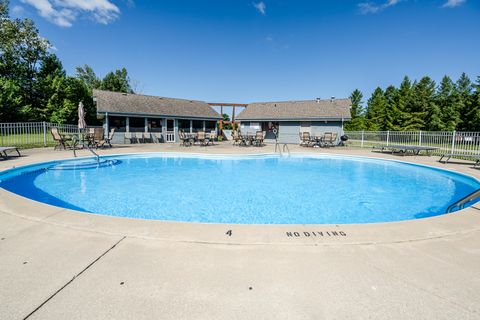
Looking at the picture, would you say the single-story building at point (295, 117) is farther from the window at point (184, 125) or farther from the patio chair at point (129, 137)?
the patio chair at point (129, 137)

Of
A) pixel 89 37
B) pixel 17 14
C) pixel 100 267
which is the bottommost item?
pixel 100 267

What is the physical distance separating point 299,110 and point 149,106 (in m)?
14.4

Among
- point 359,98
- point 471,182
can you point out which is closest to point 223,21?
point 471,182

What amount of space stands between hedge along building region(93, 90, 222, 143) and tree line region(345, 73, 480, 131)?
28.2m

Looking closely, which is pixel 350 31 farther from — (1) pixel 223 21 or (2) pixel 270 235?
(2) pixel 270 235

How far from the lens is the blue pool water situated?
18.7 feet

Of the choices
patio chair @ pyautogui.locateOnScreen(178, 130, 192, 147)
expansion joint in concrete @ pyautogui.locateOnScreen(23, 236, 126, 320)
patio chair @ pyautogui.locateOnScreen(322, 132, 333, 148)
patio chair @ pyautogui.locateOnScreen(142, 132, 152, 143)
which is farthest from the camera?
patio chair @ pyautogui.locateOnScreen(142, 132, 152, 143)

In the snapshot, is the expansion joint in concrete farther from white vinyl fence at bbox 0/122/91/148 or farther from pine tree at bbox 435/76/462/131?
pine tree at bbox 435/76/462/131

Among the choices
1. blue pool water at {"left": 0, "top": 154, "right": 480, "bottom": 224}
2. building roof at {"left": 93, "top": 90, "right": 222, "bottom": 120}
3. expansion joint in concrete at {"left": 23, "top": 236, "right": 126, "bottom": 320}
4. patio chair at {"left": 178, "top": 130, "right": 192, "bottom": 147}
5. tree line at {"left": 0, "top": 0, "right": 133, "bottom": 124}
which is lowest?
blue pool water at {"left": 0, "top": 154, "right": 480, "bottom": 224}

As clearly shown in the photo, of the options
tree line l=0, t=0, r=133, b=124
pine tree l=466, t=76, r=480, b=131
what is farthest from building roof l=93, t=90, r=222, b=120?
pine tree l=466, t=76, r=480, b=131

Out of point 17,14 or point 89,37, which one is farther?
point 17,14

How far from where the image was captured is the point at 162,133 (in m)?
21.8

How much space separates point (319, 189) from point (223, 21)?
20.5 metres

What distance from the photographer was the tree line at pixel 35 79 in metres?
29.2
